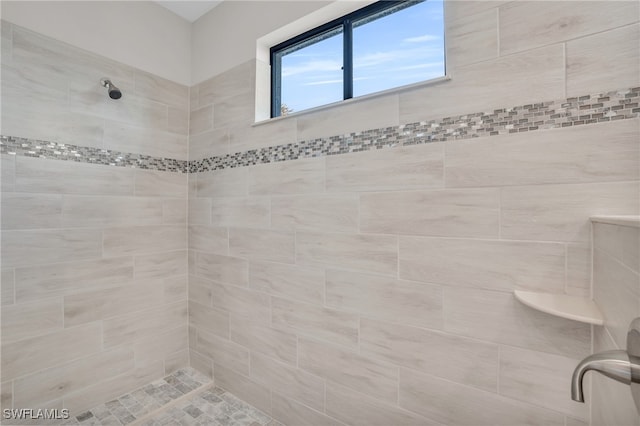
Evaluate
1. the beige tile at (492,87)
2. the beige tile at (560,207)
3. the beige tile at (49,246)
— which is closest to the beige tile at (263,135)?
the beige tile at (492,87)

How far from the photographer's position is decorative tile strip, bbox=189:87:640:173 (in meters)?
0.93

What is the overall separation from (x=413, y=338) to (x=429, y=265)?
Answer: 0.33 meters

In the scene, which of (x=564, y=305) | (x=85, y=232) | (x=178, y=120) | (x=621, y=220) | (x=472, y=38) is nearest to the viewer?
(x=621, y=220)

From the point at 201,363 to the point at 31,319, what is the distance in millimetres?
1044

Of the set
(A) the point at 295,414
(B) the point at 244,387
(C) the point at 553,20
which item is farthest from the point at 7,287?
(C) the point at 553,20

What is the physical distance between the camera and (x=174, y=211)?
85.8 inches

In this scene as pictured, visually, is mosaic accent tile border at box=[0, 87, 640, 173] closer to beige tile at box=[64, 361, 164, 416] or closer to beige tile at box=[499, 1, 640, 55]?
beige tile at box=[499, 1, 640, 55]

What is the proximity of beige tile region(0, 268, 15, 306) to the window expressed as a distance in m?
1.69

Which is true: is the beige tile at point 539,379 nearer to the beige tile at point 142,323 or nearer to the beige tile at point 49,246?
Result: the beige tile at point 142,323

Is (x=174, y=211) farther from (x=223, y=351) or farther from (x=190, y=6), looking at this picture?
(x=190, y=6)

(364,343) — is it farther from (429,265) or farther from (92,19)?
(92,19)

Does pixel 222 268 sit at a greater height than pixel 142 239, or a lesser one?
lesser

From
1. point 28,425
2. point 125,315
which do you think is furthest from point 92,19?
point 28,425

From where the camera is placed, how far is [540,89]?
1.04 meters
